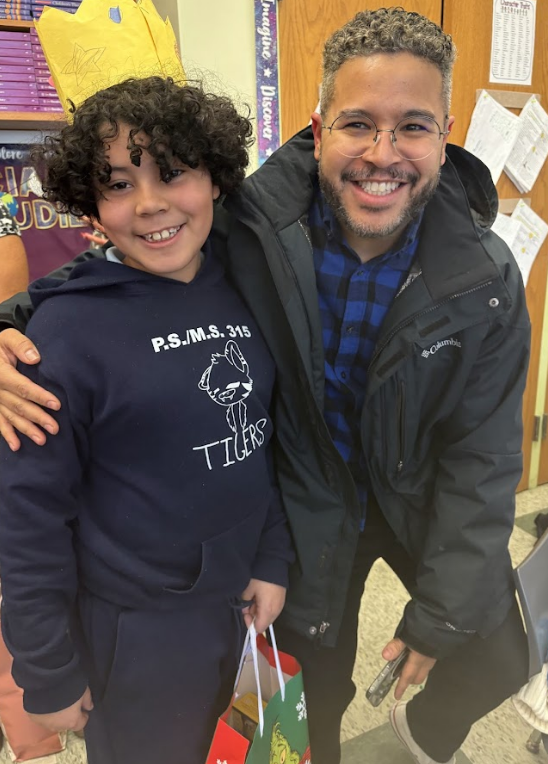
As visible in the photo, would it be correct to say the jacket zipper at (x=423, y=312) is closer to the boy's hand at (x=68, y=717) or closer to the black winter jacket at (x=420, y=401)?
the black winter jacket at (x=420, y=401)

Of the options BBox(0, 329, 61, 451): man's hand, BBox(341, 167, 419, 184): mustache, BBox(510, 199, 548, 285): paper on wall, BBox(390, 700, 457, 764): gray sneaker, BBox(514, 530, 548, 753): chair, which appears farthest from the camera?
BBox(510, 199, 548, 285): paper on wall

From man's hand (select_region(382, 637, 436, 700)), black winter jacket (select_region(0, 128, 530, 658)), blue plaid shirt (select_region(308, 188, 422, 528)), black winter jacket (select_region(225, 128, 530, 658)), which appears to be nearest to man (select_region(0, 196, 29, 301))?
black winter jacket (select_region(0, 128, 530, 658))

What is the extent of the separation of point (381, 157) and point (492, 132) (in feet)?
4.91

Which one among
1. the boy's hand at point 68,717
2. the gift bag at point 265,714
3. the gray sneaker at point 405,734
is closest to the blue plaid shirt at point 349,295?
the gift bag at point 265,714

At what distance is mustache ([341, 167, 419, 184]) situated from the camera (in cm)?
95

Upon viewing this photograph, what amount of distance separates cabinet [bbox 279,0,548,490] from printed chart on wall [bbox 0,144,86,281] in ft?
2.68

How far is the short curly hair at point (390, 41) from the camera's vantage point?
2.96 feet

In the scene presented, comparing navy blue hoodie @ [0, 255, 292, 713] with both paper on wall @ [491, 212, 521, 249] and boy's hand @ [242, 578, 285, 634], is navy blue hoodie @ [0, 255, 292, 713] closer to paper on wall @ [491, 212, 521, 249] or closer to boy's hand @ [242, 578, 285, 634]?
boy's hand @ [242, 578, 285, 634]

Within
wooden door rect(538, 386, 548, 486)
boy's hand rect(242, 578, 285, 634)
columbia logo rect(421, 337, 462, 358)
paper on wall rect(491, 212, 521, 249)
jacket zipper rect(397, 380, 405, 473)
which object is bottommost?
wooden door rect(538, 386, 548, 486)

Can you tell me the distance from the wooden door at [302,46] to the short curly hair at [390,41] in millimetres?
838

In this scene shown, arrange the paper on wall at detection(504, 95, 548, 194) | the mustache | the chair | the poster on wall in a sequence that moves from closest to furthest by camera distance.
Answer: the mustache → the chair → the poster on wall → the paper on wall at detection(504, 95, 548, 194)

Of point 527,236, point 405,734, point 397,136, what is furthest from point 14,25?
point 405,734

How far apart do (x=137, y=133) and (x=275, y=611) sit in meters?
0.84

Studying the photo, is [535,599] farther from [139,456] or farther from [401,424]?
Answer: [139,456]
